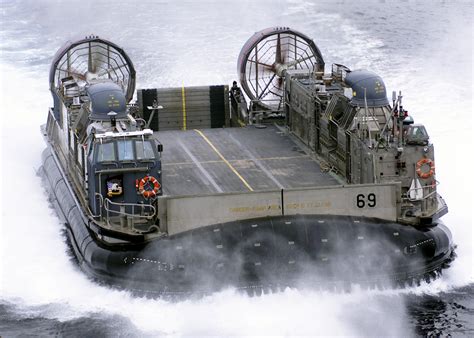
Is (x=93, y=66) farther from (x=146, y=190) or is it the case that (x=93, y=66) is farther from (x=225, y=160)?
(x=146, y=190)

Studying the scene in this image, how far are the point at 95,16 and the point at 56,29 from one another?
220 centimetres

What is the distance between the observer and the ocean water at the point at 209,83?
25.0m

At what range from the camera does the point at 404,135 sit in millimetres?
27094

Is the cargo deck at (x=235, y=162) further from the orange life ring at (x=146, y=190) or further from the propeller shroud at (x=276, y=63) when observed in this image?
the orange life ring at (x=146, y=190)

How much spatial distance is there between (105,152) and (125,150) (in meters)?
0.42

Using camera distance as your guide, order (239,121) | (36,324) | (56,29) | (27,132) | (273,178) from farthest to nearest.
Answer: (56,29), (27,132), (239,121), (273,178), (36,324)

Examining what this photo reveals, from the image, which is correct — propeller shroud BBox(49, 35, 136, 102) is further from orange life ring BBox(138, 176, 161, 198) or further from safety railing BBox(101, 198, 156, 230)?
orange life ring BBox(138, 176, 161, 198)

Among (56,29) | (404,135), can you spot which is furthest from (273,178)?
(56,29)

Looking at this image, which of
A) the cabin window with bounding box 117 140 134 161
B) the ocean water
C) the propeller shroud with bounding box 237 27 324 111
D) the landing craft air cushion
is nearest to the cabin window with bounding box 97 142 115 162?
the landing craft air cushion

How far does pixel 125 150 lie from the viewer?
87.1ft

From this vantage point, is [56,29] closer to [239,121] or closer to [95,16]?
[95,16]

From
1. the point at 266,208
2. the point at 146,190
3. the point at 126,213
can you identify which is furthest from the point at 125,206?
the point at 266,208

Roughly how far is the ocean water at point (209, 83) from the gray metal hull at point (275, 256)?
0.34m

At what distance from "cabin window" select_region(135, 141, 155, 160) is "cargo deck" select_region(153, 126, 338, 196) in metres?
1.91
